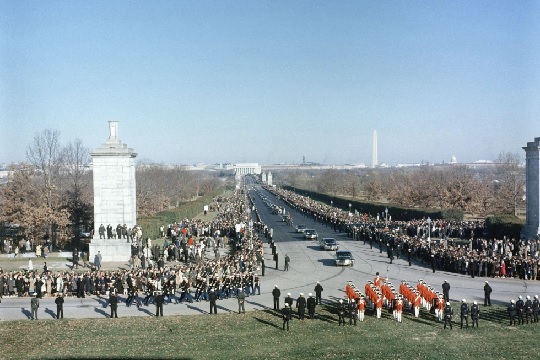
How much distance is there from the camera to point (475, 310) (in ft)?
67.1

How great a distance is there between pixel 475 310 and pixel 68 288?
57.8 feet

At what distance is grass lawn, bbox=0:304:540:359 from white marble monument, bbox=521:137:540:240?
18093 millimetres

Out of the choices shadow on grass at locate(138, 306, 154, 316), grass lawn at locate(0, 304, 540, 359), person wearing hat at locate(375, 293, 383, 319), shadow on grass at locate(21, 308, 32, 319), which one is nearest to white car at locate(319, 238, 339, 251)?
grass lawn at locate(0, 304, 540, 359)

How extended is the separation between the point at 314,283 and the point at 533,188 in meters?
18.1

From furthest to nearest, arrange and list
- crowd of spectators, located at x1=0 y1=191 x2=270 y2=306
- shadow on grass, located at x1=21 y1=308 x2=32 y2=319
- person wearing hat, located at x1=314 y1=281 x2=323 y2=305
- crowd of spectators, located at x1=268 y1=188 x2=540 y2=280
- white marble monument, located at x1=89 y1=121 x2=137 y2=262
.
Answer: white marble monument, located at x1=89 y1=121 x2=137 y2=262, crowd of spectators, located at x1=268 y1=188 x2=540 y2=280, crowd of spectators, located at x1=0 y1=191 x2=270 y2=306, person wearing hat, located at x1=314 y1=281 x2=323 y2=305, shadow on grass, located at x1=21 y1=308 x2=32 y2=319

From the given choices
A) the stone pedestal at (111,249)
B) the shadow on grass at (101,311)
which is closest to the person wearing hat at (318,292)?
the shadow on grass at (101,311)

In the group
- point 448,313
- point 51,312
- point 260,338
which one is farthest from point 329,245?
point 260,338

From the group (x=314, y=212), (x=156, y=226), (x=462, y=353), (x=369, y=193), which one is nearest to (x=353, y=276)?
(x=462, y=353)

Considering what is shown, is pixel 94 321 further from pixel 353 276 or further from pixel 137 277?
pixel 353 276

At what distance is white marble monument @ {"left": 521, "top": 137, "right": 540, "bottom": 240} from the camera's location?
38219mm

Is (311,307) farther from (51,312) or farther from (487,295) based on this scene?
(51,312)

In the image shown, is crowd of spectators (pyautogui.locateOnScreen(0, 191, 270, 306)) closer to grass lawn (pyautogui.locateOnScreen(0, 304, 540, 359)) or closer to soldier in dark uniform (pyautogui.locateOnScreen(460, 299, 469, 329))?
grass lawn (pyautogui.locateOnScreen(0, 304, 540, 359))

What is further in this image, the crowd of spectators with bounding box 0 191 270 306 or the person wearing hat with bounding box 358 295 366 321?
the crowd of spectators with bounding box 0 191 270 306

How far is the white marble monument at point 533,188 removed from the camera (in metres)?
38.2
